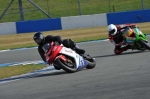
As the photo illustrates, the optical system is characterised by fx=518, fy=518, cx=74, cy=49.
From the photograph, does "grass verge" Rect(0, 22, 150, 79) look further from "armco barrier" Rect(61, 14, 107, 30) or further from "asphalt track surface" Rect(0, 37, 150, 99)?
"asphalt track surface" Rect(0, 37, 150, 99)

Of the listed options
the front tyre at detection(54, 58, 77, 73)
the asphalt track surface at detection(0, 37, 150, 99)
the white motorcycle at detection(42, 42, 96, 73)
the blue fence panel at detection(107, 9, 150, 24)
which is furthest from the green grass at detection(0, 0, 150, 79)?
the asphalt track surface at detection(0, 37, 150, 99)

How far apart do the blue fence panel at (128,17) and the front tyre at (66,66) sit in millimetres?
18159

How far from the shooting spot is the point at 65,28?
31.7 meters

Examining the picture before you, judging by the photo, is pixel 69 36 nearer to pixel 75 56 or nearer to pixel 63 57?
pixel 75 56

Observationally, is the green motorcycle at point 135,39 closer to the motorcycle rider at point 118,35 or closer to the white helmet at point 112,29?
the motorcycle rider at point 118,35

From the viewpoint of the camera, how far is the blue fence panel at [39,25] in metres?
31.1

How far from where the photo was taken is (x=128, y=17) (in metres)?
A: 30.8

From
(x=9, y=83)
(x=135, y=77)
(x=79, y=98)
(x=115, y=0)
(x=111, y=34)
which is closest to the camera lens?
(x=79, y=98)

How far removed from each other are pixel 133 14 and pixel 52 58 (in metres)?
18.9

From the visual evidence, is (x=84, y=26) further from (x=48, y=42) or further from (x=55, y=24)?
(x=48, y=42)

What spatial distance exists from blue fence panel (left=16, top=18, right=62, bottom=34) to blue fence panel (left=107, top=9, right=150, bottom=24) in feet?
10.5

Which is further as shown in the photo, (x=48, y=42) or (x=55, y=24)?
(x=55, y=24)

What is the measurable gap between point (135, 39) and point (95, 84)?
6.26 m

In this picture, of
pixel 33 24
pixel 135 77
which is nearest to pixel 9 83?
pixel 135 77
